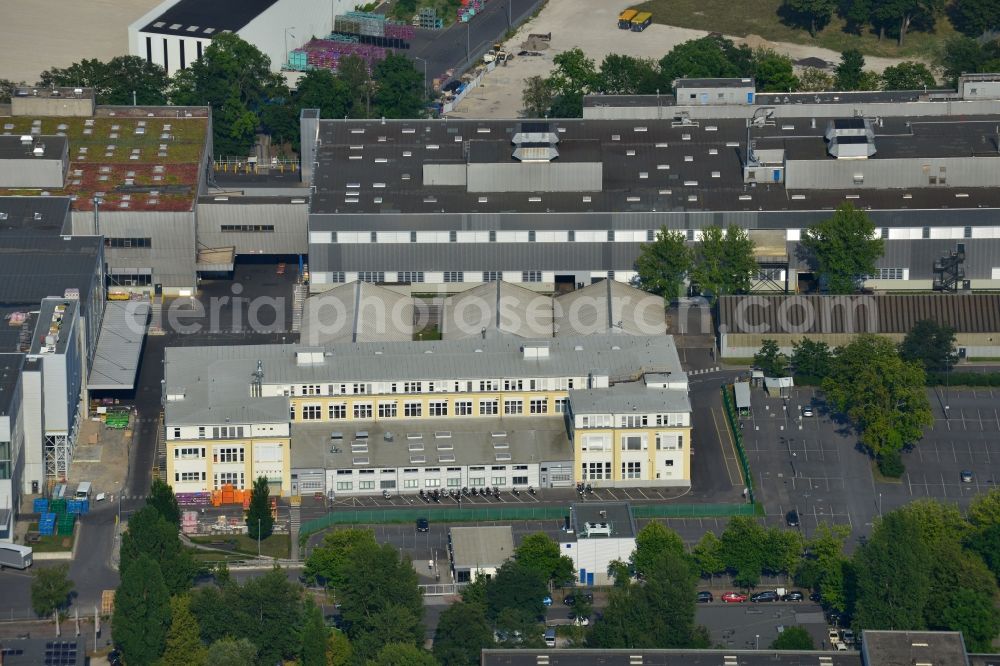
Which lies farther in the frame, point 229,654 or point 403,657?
point 229,654

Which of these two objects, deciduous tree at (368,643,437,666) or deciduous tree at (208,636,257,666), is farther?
deciduous tree at (208,636,257,666)

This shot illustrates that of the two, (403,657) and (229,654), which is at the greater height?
(229,654)

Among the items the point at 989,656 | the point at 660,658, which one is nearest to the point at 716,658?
the point at 660,658

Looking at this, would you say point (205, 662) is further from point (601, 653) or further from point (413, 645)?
point (601, 653)

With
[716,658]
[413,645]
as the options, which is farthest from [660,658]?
[413,645]

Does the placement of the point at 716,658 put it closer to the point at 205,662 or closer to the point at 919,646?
the point at 919,646

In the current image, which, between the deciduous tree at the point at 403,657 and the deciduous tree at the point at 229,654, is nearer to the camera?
the deciduous tree at the point at 403,657

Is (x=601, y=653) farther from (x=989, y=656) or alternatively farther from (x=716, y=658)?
(x=989, y=656)

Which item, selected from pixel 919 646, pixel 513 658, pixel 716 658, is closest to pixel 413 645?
pixel 513 658
